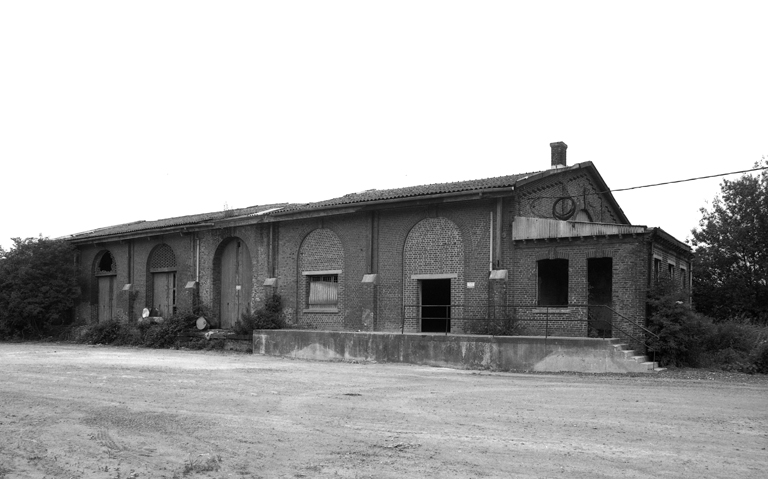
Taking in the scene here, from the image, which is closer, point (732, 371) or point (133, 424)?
point (133, 424)

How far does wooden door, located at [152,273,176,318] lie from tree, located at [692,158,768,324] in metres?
25.5

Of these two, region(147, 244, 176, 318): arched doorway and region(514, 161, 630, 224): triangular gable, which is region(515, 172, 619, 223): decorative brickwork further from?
region(147, 244, 176, 318): arched doorway

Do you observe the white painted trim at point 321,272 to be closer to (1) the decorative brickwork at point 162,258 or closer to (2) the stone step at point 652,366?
(1) the decorative brickwork at point 162,258

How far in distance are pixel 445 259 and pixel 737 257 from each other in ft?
69.9

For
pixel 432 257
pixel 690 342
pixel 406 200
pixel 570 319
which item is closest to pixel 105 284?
pixel 406 200

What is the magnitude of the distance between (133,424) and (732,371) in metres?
14.9

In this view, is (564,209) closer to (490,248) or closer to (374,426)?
(490,248)

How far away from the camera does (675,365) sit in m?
19.5

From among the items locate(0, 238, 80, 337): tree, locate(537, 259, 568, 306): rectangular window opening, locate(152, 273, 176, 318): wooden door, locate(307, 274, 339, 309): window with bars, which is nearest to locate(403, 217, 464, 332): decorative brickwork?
locate(537, 259, 568, 306): rectangular window opening

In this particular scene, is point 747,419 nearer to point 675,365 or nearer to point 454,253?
point 675,365

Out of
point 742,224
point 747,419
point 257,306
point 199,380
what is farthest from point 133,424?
point 742,224

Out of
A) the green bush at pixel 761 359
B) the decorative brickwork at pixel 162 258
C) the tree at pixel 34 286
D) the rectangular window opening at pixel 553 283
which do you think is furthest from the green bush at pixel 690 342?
A: the tree at pixel 34 286

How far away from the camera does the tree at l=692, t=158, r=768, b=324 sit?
37.0m

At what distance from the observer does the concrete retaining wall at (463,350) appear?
728 inches
